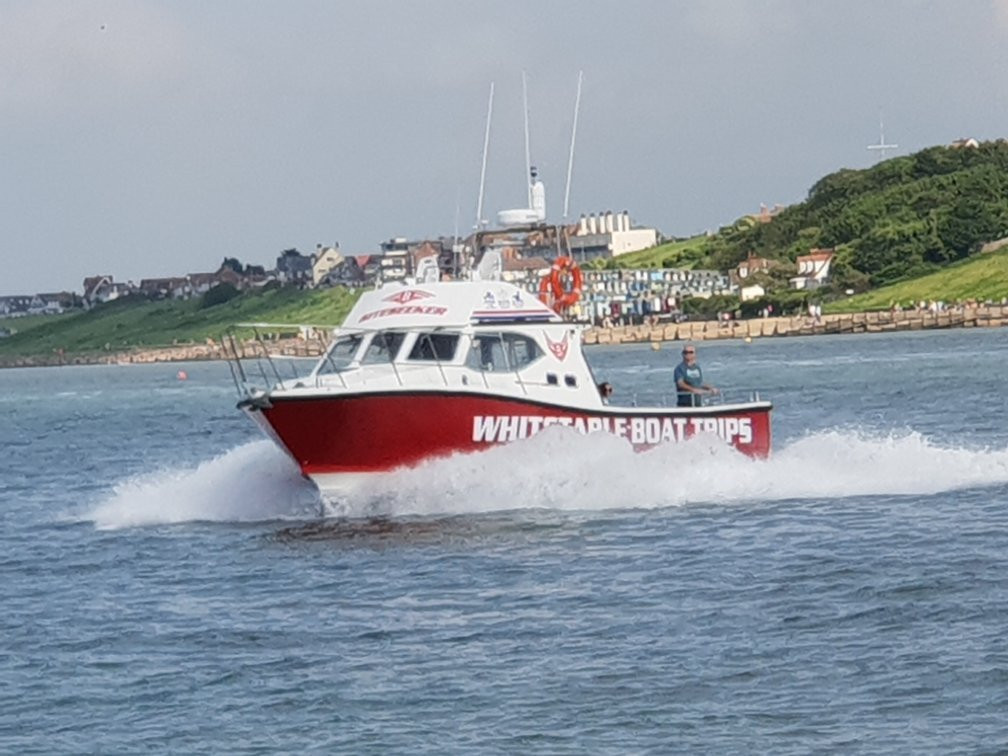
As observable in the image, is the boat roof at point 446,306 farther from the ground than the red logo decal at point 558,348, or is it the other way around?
the boat roof at point 446,306

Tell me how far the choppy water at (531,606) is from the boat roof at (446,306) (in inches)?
79.4

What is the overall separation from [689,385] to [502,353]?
293 cm

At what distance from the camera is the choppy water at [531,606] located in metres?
17.0

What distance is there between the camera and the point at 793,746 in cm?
1577

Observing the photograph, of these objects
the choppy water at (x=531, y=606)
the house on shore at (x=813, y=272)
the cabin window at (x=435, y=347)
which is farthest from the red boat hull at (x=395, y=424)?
the house on shore at (x=813, y=272)

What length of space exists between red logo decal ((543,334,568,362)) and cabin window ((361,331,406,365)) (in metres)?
2.06

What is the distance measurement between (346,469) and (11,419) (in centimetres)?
6470

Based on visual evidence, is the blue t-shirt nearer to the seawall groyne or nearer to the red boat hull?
the red boat hull

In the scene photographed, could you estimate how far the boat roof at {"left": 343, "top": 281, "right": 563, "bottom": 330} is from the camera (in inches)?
1167

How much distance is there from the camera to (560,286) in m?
32.2

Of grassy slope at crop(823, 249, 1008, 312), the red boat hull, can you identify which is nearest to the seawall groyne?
grassy slope at crop(823, 249, 1008, 312)

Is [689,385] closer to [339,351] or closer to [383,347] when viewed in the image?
[383,347]

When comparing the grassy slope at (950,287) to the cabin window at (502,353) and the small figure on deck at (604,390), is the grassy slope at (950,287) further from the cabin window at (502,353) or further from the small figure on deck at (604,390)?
the cabin window at (502,353)

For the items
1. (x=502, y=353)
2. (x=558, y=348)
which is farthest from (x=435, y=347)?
(x=558, y=348)
